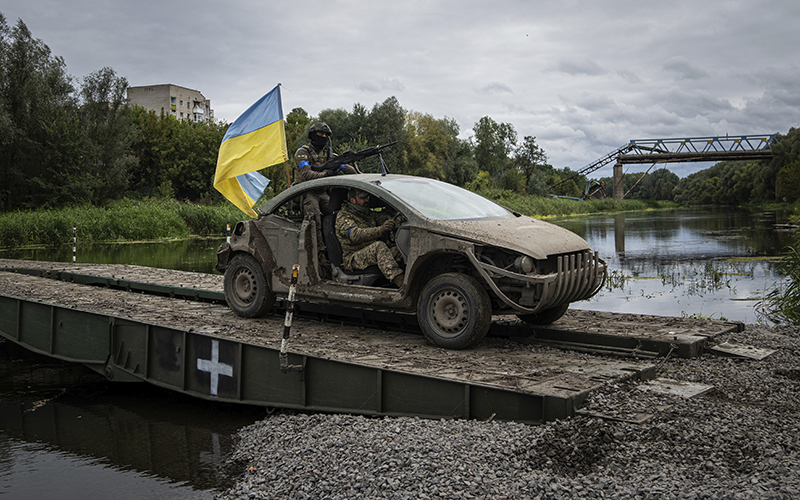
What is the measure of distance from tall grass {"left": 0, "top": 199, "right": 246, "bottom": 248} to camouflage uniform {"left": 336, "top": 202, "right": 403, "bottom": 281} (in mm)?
25857

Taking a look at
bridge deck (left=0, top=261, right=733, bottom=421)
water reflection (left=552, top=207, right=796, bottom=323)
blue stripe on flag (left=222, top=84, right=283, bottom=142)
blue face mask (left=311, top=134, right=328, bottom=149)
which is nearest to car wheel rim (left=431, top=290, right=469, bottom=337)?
bridge deck (left=0, top=261, right=733, bottom=421)

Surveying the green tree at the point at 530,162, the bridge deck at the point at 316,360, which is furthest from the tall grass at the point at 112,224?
the green tree at the point at 530,162

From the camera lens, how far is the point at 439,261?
6.81m

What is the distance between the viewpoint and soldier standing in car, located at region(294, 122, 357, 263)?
782 centimetres

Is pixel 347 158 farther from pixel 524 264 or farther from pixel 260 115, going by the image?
pixel 260 115

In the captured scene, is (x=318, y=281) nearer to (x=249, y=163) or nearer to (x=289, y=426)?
(x=289, y=426)

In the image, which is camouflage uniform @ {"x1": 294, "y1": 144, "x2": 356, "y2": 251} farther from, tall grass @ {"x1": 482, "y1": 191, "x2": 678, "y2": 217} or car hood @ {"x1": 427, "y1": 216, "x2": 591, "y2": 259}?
tall grass @ {"x1": 482, "y1": 191, "x2": 678, "y2": 217}

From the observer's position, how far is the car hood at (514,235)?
20.7 feet

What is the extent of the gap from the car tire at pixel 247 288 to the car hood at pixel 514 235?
112 inches

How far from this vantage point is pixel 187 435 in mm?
7051

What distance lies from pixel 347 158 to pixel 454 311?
297cm

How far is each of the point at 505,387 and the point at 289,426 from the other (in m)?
2.17

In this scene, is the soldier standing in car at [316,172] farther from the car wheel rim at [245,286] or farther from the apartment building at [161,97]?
the apartment building at [161,97]

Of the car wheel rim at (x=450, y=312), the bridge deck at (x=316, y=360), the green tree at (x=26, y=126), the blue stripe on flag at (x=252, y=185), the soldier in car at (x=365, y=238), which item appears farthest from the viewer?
the green tree at (x=26, y=126)
